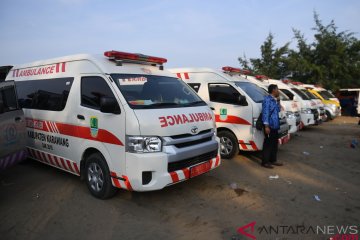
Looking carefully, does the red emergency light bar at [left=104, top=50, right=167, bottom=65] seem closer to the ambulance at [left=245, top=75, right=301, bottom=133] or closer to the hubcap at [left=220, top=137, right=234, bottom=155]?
the hubcap at [left=220, top=137, right=234, bottom=155]

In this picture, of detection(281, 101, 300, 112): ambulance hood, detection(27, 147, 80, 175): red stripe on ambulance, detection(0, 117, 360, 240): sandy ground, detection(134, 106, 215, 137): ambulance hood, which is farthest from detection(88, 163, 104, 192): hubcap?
detection(281, 101, 300, 112): ambulance hood

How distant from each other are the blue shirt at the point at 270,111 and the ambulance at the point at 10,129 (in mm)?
4529

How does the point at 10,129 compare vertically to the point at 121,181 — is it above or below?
above

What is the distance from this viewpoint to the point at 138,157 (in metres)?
3.78

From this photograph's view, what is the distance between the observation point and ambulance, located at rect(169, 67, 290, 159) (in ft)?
20.9

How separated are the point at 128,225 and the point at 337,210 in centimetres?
287

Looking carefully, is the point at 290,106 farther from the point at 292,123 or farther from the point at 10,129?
the point at 10,129

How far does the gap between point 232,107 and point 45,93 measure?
3.92 meters

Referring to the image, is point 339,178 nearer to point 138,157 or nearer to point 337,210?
Result: point 337,210

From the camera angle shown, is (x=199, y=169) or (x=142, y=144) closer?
(x=142, y=144)

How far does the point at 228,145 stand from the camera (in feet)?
22.2

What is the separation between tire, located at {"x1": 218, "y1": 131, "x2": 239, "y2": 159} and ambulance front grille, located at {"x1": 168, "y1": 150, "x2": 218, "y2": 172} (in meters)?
1.99

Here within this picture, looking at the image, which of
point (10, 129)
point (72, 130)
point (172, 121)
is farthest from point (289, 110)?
point (10, 129)

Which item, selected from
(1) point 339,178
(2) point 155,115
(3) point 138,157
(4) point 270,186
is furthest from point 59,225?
(1) point 339,178
